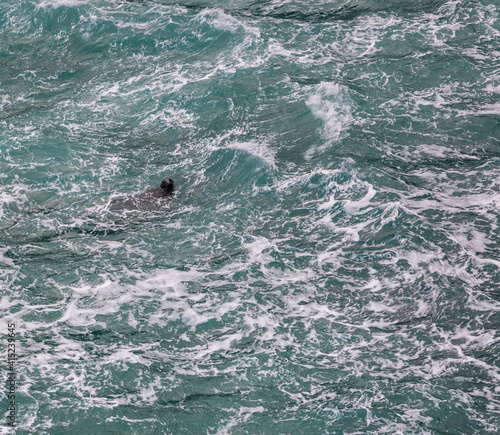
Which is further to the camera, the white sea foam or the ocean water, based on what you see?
the white sea foam

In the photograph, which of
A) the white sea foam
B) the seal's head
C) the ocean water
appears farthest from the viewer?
the white sea foam

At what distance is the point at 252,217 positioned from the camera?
30078mm

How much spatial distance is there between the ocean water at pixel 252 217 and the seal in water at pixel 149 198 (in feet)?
0.38

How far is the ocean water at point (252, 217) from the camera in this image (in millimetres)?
22984

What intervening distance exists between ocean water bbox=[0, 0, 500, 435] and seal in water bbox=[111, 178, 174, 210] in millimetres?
116

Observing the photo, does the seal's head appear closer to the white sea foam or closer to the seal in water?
the seal in water

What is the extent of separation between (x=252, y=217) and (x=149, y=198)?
4.22 metres

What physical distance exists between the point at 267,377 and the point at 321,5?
26.5 m

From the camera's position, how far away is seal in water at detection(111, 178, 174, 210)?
30797mm

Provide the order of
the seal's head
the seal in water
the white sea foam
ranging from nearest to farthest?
the seal in water → the seal's head → the white sea foam

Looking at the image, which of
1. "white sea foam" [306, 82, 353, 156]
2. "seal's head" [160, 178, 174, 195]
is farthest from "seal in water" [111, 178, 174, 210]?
"white sea foam" [306, 82, 353, 156]

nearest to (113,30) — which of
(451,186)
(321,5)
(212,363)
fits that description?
(321,5)

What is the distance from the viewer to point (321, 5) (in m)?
43.8

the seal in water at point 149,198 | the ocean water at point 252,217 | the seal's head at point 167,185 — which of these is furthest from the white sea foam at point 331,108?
the seal in water at point 149,198
